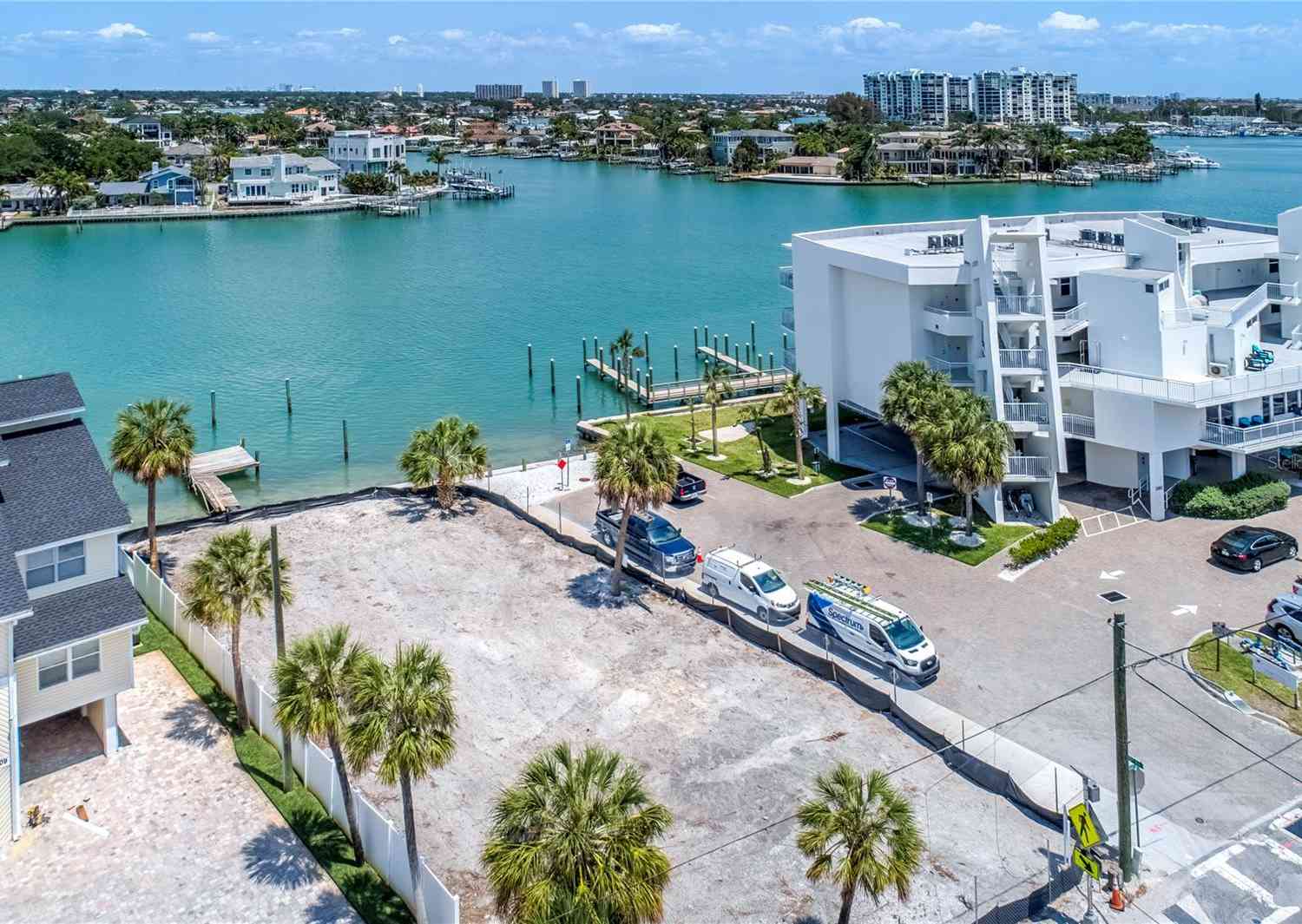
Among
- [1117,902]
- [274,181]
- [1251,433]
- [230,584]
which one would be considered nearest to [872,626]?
[1117,902]

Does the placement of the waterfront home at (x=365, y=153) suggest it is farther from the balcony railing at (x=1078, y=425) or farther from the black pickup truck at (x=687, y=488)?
the balcony railing at (x=1078, y=425)

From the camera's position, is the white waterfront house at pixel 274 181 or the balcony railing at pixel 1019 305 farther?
the white waterfront house at pixel 274 181

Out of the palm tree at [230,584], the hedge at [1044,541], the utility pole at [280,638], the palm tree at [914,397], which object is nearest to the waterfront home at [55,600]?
the palm tree at [230,584]

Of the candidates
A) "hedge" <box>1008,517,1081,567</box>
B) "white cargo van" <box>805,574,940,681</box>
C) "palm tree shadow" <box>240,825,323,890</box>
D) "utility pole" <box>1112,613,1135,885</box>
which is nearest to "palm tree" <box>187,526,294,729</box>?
"palm tree shadow" <box>240,825,323,890</box>

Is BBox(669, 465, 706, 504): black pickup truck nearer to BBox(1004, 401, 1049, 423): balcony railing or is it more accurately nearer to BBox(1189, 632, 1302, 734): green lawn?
BBox(1004, 401, 1049, 423): balcony railing

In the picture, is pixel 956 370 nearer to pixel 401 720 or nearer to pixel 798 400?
pixel 798 400
